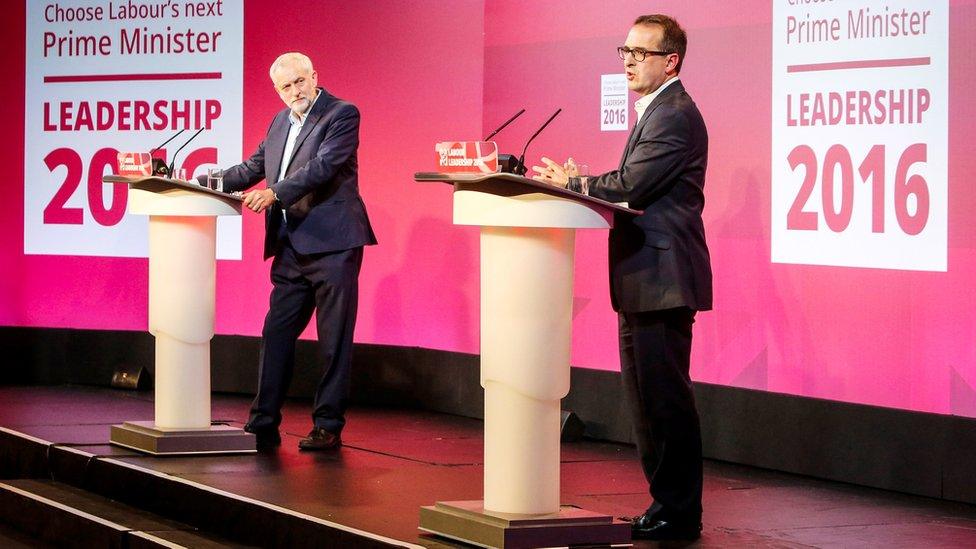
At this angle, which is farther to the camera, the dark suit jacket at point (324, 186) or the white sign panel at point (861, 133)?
the dark suit jacket at point (324, 186)

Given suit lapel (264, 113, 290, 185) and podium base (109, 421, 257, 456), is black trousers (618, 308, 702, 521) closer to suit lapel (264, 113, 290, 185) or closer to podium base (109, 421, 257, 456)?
podium base (109, 421, 257, 456)

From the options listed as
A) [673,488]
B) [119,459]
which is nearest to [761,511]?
[673,488]

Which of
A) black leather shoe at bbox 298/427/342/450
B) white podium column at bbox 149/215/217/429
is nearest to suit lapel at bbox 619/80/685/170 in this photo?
white podium column at bbox 149/215/217/429

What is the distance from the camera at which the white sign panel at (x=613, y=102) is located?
6.03 meters

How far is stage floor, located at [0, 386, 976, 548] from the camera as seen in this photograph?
160 inches

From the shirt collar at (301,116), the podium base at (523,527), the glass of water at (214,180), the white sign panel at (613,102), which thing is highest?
the white sign panel at (613,102)

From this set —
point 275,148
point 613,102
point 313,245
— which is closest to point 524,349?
point 313,245

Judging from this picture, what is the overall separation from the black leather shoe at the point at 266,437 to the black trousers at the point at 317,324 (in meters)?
0.02

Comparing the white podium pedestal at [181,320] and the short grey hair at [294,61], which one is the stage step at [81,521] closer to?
the white podium pedestal at [181,320]

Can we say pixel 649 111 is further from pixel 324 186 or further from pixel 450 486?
pixel 324 186

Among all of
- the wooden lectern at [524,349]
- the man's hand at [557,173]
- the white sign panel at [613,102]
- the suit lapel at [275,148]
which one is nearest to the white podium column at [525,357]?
the wooden lectern at [524,349]

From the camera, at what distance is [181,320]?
17.3 feet

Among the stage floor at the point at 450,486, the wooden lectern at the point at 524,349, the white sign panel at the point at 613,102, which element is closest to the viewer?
the wooden lectern at the point at 524,349

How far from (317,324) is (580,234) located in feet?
4.22
